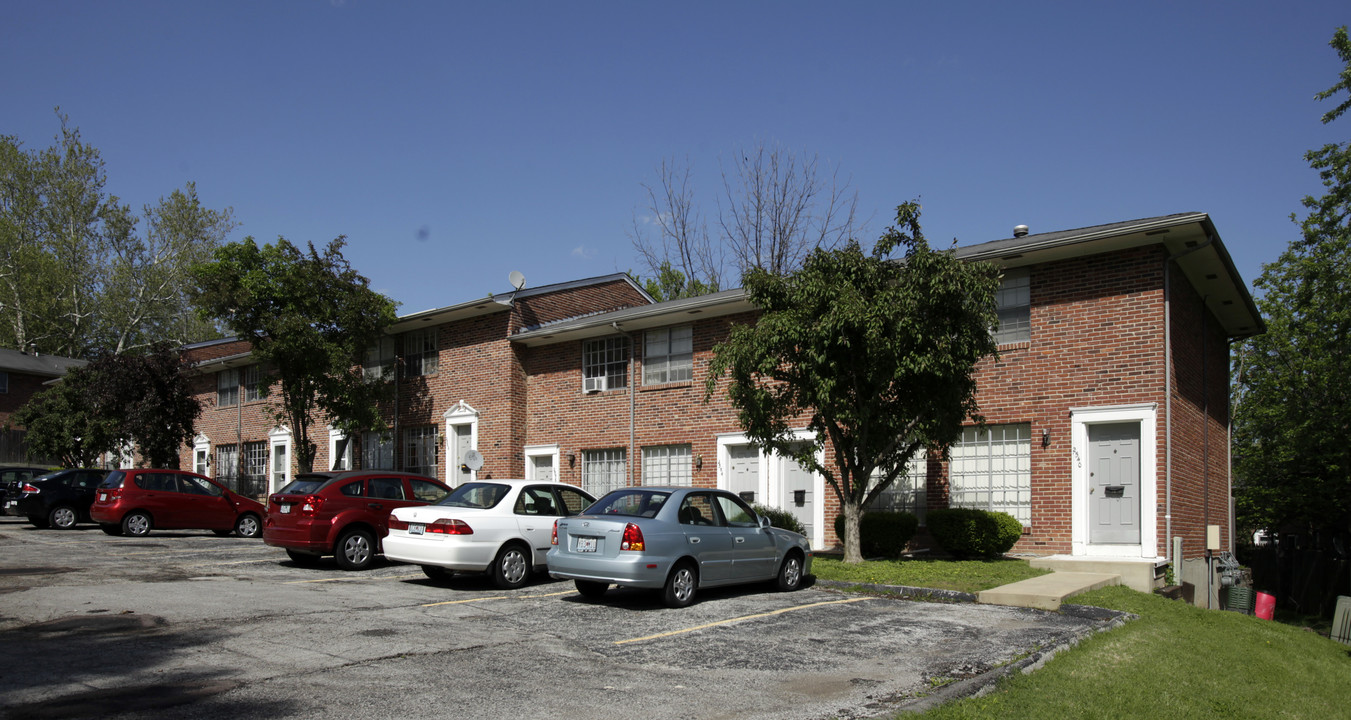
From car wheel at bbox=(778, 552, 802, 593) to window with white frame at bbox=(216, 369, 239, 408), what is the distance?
28454 millimetres

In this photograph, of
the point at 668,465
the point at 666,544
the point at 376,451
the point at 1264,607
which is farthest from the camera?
the point at 376,451

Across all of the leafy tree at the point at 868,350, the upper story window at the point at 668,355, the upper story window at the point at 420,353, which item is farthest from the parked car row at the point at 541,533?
the upper story window at the point at 420,353

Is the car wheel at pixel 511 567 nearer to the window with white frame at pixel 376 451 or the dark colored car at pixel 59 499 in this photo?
the dark colored car at pixel 59 499

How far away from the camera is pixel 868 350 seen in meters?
14.1

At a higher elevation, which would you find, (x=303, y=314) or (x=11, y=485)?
(x=303, y=314)


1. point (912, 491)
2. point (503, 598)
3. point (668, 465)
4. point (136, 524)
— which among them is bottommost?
point (136, 524)

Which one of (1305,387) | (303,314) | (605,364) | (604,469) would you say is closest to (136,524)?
(303,314)

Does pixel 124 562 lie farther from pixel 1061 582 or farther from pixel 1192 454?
pixel 1192 454

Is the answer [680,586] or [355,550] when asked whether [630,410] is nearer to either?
[355,550]

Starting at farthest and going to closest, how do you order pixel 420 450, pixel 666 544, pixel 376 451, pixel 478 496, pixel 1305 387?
1. pixel 1305 387
2. pixel 376 451
3. pixel 420 450
4. pixel 478 496
5. pixel 666 544

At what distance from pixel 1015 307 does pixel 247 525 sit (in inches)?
664

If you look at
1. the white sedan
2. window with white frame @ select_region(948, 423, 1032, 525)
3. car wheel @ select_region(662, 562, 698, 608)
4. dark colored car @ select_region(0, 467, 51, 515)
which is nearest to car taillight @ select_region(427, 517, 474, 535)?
the white sedan

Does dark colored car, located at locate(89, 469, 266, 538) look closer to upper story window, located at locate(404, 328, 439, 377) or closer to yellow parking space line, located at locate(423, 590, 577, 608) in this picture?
upper story window, located at locate(404, 328, 439, 377)

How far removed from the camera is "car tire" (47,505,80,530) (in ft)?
73.3
